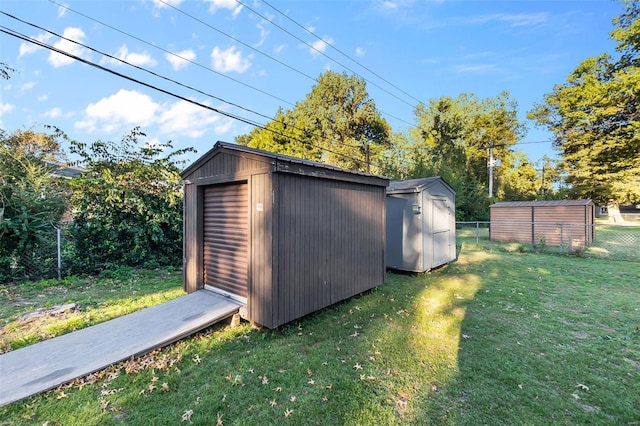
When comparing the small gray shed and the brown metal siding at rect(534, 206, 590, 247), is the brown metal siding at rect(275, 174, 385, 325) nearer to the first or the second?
the small gray shed

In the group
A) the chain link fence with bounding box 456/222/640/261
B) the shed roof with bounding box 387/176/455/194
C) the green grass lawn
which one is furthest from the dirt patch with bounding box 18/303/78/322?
the chain link fence with bounding box 456/222/640/261

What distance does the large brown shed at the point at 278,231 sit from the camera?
10.5ft

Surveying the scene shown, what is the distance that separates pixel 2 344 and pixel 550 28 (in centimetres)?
1615

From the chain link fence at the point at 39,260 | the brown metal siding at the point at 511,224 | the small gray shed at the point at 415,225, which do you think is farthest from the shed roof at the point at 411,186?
the chain link fence at the point at 39,260

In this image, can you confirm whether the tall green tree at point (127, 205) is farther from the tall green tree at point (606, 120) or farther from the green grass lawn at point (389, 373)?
the tall green tree at point (606, 120)

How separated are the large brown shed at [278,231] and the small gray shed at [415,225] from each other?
4.34 feet

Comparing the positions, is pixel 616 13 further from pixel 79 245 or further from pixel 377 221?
pixel 79 245

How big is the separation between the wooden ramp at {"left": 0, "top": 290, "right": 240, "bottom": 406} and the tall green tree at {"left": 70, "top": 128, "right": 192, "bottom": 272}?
11.7 feet

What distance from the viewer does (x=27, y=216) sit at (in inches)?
204

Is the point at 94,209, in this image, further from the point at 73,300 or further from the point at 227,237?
the point at 227,237

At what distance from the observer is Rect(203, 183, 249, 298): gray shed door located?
3.64m

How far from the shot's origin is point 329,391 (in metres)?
2.24

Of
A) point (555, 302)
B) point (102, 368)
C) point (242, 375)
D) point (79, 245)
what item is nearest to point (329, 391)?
point (242, 375)

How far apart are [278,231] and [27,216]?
5.40 metres
